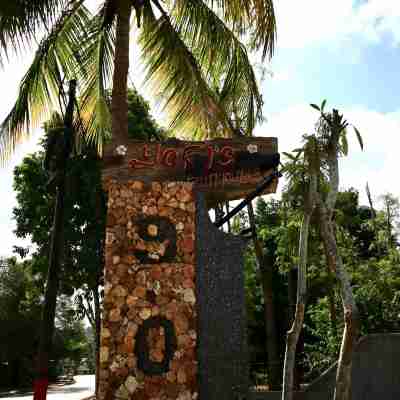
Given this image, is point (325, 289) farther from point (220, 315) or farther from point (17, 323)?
point (17, 323)

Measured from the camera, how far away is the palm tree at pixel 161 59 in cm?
983

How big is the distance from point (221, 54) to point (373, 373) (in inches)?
245

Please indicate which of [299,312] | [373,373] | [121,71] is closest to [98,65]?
[121,71]

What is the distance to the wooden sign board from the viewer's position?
873cm

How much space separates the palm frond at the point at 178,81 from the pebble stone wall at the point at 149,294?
2.32m

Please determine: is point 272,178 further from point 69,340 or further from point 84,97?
point 69,340

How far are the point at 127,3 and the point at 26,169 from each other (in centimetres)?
1066

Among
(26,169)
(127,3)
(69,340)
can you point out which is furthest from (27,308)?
(127,3)

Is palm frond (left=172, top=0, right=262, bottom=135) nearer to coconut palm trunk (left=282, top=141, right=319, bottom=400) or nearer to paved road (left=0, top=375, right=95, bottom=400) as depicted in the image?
coconut palm trunk (left=282, top=141, right=319, bottom=400)

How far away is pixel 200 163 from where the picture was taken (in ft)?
28.7

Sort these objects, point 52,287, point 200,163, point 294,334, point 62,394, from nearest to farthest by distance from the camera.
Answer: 1. point 52,287
2. point 294,334
3. point 200,163
4. point 62,394

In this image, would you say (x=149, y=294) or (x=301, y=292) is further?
(x=301, y=292)

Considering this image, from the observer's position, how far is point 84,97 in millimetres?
10992

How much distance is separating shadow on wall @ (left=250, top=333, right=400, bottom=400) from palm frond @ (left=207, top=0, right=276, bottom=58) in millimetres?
5255
